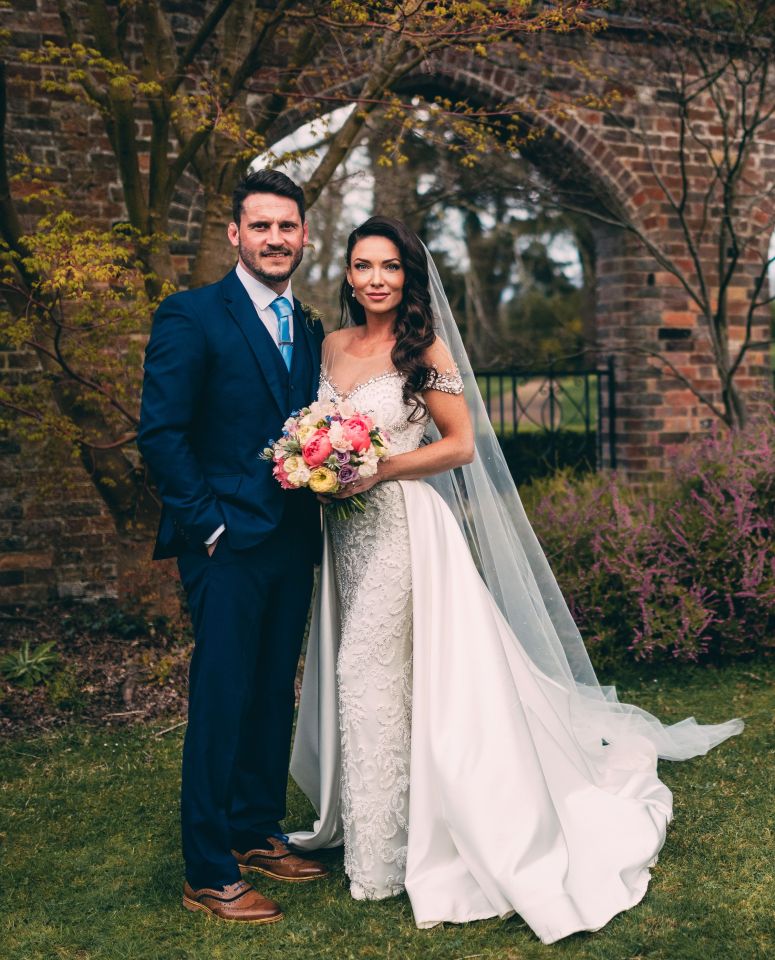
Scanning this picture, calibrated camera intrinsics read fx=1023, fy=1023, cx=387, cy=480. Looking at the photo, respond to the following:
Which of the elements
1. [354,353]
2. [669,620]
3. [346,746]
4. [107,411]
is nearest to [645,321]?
[669,620]

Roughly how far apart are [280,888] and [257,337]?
1880 millimetres

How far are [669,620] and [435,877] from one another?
299 cm

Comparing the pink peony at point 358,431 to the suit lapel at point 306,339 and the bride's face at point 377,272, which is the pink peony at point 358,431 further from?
the bride's face at point 377,272

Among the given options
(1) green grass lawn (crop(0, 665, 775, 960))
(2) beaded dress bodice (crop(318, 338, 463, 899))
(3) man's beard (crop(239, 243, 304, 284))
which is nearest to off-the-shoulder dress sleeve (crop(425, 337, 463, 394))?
(2) beaded dress bodice (crop(318, 338, 463, 899))

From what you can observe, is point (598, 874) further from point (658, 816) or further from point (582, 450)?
point (582, 450)

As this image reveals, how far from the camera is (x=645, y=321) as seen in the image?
881cm

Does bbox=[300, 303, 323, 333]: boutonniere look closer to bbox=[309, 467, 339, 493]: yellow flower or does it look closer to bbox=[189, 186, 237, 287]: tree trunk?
bbox=[309, 467, 339, 493]: yellow flower

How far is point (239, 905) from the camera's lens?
326 cm

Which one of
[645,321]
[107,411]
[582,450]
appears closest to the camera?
[107,411]

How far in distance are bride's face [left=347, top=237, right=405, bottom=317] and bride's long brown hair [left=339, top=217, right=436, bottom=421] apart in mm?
24

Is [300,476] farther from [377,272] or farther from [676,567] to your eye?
[676,567]

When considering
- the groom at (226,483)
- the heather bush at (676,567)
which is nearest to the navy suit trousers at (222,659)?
the groom at (226,483)

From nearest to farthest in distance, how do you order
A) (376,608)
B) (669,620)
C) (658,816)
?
(376,608) < (658,816) < (669,620)

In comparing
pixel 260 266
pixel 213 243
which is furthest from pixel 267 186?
pixel 213 243
